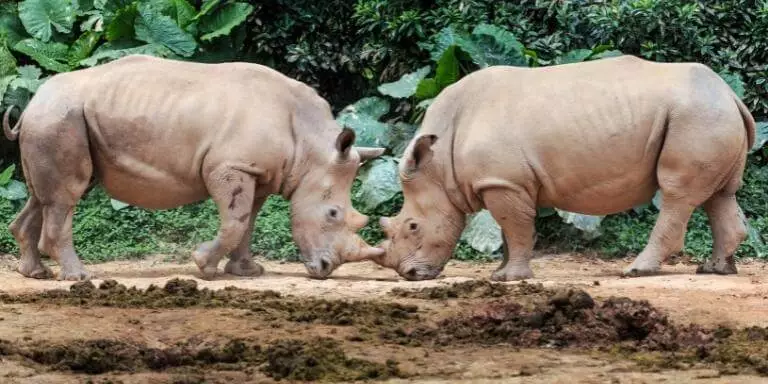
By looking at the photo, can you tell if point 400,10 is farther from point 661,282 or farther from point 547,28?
point 661,282

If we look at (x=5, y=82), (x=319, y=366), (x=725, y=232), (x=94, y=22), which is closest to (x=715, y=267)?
(x=725, y=232)

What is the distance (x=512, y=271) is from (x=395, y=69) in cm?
499

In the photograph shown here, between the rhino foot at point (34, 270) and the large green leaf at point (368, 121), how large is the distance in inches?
146

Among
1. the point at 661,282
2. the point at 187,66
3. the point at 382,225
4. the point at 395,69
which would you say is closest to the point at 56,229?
the point at 187,66

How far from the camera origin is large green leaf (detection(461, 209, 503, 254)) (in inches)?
520

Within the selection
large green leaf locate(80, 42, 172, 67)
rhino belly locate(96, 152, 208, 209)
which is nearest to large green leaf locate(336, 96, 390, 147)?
large green leaf locate(80, 42, 172, 67)

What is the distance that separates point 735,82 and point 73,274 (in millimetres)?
6638

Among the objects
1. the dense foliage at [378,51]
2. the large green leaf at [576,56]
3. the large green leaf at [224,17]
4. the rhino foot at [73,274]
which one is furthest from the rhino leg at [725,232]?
the large green leaf at [224,17]

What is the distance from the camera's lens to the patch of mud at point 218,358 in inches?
267

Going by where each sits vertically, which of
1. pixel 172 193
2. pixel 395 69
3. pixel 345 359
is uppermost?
pixel 345 359

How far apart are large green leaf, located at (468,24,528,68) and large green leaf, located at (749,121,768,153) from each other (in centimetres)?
239

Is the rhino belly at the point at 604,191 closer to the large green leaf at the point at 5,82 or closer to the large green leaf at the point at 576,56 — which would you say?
the large green leaf at the point at 576,56

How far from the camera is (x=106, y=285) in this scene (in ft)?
32.3

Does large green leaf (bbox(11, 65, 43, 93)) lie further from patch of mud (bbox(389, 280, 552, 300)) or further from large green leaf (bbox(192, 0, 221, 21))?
patch of mud (bbox(389, 280, 552, 300))
